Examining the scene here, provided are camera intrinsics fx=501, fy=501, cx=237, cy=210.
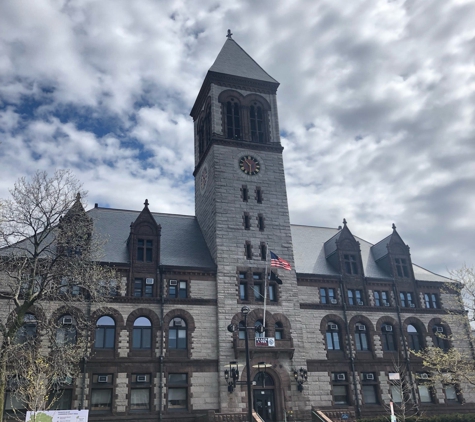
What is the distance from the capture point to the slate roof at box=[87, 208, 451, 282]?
137ft

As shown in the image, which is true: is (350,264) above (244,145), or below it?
below

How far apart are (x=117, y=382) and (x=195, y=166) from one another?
24817mm

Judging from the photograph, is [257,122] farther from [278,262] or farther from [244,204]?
[278,262]

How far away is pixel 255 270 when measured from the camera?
1686 inches

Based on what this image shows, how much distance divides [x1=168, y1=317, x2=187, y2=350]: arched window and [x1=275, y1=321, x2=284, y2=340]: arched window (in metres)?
7.53

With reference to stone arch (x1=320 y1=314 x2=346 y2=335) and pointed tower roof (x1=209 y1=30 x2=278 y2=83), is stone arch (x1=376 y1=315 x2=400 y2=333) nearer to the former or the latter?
stone arch (x1=320 y1=314 x2=346 y2=335)

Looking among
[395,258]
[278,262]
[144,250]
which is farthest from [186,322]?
[395,258]

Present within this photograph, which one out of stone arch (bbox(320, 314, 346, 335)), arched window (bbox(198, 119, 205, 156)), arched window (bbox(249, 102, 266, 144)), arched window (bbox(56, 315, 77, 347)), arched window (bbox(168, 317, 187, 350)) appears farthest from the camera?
arched window (bbox(198, 119, 205, 156))

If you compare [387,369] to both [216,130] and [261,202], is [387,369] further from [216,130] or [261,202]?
[216,130]

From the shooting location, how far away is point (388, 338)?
45594 millimetres

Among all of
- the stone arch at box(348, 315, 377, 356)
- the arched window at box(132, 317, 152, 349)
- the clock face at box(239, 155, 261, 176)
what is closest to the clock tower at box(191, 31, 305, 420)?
the clock face at box(239, 155, 261, 176)

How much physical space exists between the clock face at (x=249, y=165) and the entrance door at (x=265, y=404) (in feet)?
63.9

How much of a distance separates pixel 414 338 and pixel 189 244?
22.7 metres

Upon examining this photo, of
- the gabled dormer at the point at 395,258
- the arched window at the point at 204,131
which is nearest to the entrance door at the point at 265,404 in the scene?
the gabled dormer at the point at 395,258
